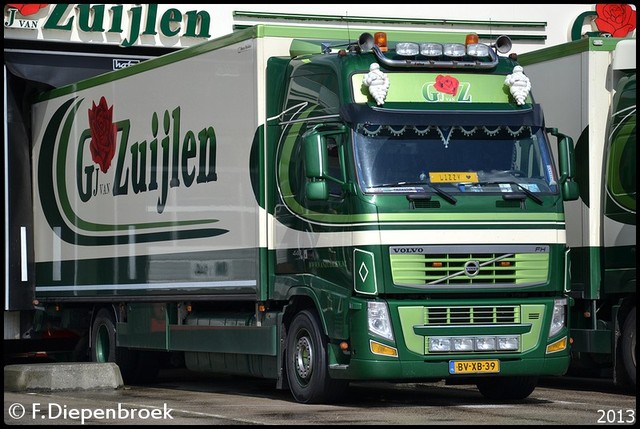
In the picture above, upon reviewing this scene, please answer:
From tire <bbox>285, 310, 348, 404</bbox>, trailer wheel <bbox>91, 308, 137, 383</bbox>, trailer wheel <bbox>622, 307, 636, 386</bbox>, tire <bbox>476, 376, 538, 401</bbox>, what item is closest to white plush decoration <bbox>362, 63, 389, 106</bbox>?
tire <bbox>285, 310, 348, 404</bbox>

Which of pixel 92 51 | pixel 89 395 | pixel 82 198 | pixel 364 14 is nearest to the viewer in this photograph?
pixel 89 395

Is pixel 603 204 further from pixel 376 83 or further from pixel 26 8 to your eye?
pixel 26 8

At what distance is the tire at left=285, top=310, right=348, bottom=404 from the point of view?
14.5m

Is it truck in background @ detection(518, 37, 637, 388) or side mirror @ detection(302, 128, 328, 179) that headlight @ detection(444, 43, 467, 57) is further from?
truck in background @ detection(518, 37, 637, 388)

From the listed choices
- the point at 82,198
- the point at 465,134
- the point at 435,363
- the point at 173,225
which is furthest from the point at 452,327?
the point at 82,198

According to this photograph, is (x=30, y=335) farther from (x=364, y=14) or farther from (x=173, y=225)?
(x=364, y=14)

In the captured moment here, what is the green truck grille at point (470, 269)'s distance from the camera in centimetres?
1400

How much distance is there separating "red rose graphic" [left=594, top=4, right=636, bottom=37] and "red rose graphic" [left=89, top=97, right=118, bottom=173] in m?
10.3

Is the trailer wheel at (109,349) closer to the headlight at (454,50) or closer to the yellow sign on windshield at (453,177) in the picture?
the yellow sign on windshield at (453,177)

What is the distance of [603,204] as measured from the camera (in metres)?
16.1

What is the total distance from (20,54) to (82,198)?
8.17 ft

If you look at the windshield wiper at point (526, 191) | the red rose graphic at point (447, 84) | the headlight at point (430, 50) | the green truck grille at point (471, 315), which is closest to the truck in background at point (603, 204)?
the windshield wiper at point (526, 191)

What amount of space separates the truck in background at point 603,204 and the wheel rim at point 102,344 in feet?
21.1

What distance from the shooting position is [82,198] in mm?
19859
